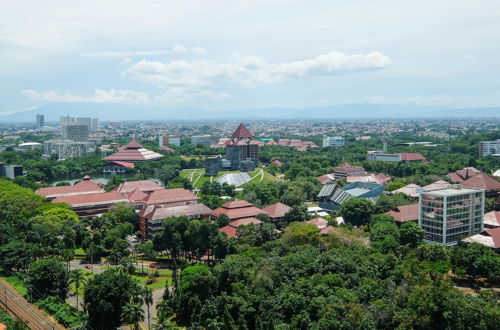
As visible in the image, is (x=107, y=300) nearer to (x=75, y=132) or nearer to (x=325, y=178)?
(x=325, y=178)

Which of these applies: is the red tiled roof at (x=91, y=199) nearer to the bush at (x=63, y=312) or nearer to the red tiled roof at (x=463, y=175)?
the bush at (x=63, y=312)

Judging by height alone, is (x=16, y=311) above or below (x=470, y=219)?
below

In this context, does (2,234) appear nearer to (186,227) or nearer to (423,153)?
(186,227)

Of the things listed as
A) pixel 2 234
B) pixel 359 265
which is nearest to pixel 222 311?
pixel 359 265

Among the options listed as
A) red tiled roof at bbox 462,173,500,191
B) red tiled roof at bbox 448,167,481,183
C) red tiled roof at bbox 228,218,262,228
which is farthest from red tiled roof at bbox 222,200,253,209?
red tiled roof at bbox 448,167,481,183

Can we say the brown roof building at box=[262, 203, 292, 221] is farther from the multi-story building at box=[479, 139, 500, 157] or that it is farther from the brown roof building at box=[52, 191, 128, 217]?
the multi-story building at box=[479, 139, 500, 157]

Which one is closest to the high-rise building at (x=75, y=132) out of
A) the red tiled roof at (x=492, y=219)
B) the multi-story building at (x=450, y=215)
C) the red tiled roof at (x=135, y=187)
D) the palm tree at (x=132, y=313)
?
the red tiled roof at (x=135, y=187)
